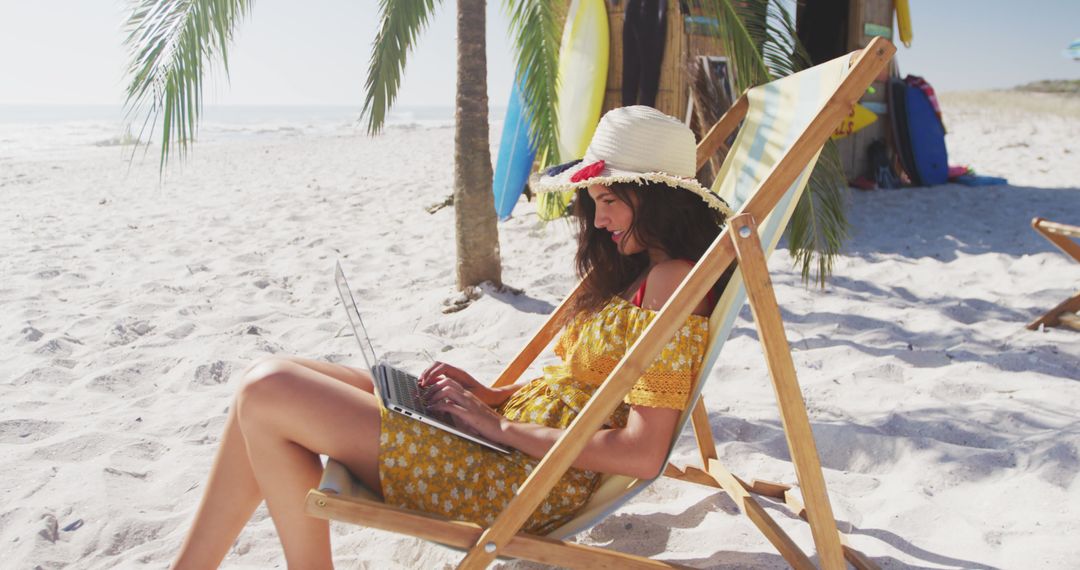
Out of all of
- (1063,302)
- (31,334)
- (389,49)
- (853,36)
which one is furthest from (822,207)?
(853,36)

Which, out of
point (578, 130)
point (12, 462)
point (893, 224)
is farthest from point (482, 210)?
point (893, 224)

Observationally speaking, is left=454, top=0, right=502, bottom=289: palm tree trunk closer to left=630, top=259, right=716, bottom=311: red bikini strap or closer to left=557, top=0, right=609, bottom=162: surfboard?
left=557, top=0, right=609, bottom=162: surfboard

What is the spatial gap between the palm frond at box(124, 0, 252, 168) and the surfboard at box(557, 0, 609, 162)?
2918 mm

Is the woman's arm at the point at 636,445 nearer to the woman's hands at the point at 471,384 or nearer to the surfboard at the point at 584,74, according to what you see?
the woman's hands at the point at 471,384

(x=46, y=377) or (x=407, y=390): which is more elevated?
(x=407, y=390)

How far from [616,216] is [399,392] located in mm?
625

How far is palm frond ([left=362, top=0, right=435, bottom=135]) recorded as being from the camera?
372 centimetres

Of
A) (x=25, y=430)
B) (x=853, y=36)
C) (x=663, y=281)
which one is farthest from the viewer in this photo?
(x=853, y=36)

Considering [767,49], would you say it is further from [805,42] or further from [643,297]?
[805,42]

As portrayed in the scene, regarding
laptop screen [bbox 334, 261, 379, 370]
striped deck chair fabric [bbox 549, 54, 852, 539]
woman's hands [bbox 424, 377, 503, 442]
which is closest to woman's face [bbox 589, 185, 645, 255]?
striped deck chair fabric [bbox 549, 54, 852, 539]

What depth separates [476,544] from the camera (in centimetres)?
156

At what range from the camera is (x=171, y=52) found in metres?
3.56

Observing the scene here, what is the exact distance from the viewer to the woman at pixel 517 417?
63.9 inches

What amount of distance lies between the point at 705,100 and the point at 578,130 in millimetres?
956
